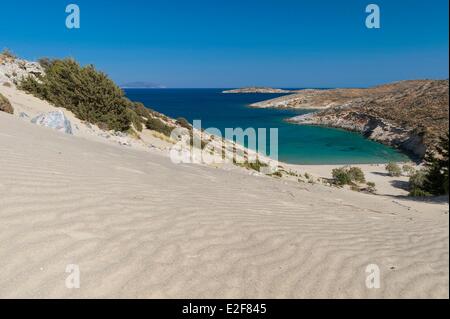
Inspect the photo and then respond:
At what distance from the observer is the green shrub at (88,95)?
19312mm

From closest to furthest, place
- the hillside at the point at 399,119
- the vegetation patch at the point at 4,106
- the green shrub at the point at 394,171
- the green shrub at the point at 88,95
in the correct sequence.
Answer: the vegetation patch at the point at 4,106 < the green shrub at the point at 88,95 < the green shrub at the point at 394,171 < the hillside at the point at 399,119

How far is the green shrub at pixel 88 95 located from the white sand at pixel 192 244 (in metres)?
13.7

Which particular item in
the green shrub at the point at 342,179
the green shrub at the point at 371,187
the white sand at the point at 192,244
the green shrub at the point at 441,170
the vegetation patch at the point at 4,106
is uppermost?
the vegetation patch at the point at 4,106

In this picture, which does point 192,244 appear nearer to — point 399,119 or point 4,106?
point 4,106

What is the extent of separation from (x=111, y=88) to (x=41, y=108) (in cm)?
417

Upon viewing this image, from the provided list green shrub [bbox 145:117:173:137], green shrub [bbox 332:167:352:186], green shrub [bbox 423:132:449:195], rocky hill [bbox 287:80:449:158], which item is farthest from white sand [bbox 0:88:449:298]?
rocky hill [bbox 287:80:449:158]

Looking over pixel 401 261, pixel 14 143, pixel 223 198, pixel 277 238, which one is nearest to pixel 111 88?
pixel 14 143

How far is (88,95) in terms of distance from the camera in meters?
19.7

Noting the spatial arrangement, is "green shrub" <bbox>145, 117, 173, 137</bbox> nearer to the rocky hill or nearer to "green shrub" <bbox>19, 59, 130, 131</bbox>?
"green shrub" <bbox>19, 59, 130, 131</bbox>

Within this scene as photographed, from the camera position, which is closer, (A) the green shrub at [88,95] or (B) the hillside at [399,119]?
(A) the green shrub at [88,95]

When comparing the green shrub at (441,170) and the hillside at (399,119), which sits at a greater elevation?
the hillside at (399,119)

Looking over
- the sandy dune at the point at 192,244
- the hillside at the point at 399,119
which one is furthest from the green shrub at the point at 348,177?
the sandy dune at the point at 192,244

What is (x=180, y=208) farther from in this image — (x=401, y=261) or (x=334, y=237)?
(x=401, y=261)

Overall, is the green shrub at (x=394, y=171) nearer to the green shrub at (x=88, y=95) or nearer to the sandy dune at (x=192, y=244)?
the green shrub at (x=88, y=95)
